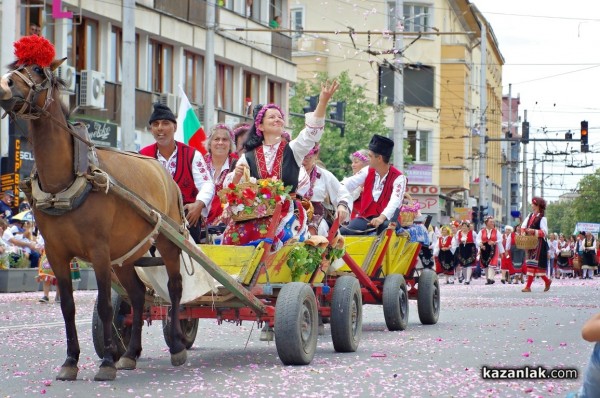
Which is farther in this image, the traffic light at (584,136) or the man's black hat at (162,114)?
the traffic light at (584,136)

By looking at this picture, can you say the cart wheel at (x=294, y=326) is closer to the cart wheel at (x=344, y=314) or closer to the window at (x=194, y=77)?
the cart wheel at (x=344, y=314)

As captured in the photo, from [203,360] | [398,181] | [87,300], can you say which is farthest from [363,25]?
[203,360]

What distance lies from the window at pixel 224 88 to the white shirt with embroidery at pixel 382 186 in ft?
96.5

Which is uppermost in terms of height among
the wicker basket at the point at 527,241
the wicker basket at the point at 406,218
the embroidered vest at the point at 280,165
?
the embroidered vest at the point at 280,165

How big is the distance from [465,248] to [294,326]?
2959cm

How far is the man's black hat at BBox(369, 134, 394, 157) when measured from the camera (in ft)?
52.4

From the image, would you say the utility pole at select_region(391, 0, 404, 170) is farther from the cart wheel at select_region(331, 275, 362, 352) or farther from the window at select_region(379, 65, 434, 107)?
the cart wheel at select_region(331, 275, 362, 352)

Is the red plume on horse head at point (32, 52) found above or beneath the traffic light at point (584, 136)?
beneath

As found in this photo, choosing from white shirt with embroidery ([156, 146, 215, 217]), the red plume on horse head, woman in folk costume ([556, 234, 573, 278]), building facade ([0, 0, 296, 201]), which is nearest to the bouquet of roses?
white shirt with embroidery ([156, 146, 215, 217])

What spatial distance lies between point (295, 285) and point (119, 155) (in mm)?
1717

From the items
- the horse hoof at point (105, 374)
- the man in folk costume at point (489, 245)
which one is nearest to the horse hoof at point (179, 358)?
the horse hoof at point (105, 374)

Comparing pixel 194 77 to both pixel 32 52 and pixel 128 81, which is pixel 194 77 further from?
pixel 32 52

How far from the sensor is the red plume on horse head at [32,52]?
927cm

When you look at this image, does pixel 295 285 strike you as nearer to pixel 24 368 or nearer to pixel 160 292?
pixel 160 292
